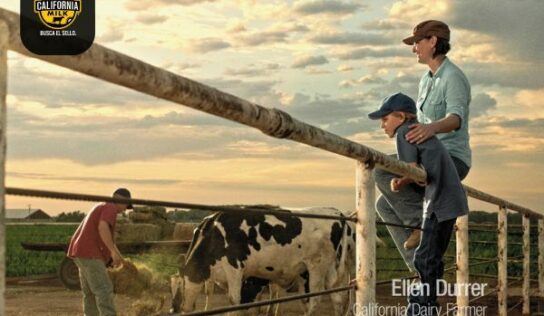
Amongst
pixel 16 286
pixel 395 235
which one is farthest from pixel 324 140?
pixel 16 286

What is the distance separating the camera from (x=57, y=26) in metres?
2.46

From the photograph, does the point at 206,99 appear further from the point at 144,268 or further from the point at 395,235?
the point at 144,268

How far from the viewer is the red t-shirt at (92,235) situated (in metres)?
7.12

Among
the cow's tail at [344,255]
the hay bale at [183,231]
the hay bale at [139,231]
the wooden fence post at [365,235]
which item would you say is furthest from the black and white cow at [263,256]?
the hay bale at [183,231]

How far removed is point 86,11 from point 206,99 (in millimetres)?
1180

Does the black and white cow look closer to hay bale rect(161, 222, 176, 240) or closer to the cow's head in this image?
the cow's head

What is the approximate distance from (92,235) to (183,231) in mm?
11167

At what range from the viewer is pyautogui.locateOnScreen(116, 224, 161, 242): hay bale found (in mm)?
17219

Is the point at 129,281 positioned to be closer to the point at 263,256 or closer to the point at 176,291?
the point at 176,291

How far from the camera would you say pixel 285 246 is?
1030cm

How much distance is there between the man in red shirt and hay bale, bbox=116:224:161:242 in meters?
9.78

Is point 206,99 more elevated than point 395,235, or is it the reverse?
point 206,99

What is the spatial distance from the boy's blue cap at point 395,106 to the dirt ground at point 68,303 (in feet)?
20.8

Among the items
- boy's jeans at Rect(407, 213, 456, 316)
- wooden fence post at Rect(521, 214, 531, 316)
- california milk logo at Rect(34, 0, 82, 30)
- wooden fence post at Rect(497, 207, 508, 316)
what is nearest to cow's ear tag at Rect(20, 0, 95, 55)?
california milk logo at Rect(34, 0, 82, 30)
